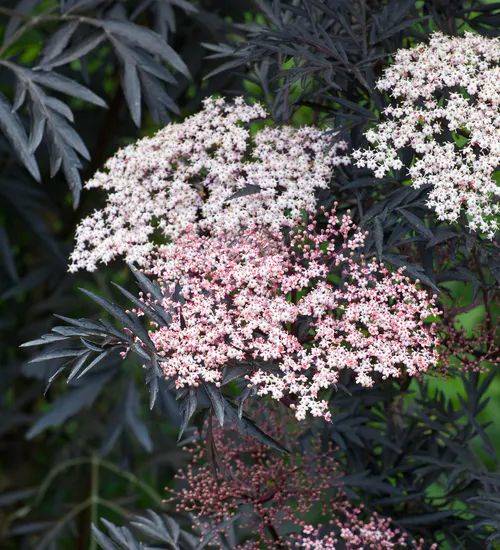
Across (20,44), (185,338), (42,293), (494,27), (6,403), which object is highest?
(494,27)

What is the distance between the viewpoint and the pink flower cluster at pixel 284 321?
33.2 inches

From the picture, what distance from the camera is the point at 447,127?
3.07 ft

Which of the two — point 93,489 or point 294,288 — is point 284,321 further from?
point 93,489

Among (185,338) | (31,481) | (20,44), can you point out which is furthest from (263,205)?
(31,481)

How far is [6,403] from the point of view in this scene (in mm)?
1939

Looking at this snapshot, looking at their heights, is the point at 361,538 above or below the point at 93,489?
above

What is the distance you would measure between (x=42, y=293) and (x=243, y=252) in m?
0.98

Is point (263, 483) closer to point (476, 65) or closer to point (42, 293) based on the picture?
point (476, 65)

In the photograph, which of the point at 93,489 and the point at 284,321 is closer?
the point at 284,321

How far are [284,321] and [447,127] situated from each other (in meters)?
0.26

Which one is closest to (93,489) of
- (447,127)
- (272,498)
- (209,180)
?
(272,498)

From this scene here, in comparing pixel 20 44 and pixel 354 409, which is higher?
pixel 20 44

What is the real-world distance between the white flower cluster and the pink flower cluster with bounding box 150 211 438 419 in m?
0.05

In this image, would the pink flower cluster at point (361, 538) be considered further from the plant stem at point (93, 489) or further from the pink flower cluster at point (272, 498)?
the plant stem at point (93, 489)
